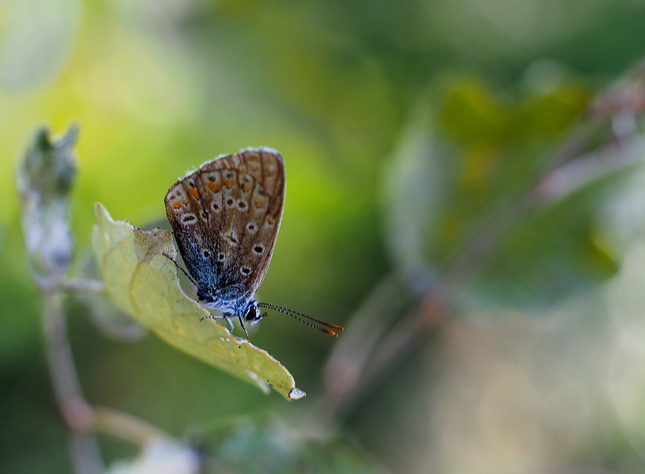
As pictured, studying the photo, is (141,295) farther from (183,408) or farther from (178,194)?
(183,408)

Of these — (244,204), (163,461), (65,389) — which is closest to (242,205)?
(244,204)

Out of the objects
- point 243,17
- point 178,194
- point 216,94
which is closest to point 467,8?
point 243,17

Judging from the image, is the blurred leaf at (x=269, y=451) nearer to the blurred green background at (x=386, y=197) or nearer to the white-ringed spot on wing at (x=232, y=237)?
the blurred green background at (x=386, y=197)

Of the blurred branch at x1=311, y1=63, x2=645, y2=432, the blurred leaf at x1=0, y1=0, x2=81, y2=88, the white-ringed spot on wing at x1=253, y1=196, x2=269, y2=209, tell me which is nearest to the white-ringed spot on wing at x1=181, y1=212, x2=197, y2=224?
the white-ringed spot on wing at x1=253, y1=196, x2=269, y2=209

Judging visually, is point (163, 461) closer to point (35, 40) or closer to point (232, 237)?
point (232, 237)

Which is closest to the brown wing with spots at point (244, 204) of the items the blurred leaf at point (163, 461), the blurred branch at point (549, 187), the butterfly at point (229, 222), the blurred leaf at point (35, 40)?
the butterfly at point (229, 222)

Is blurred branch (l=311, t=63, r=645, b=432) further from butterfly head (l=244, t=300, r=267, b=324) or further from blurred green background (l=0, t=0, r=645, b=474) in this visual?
butterfly head (l=244, t=300, r=267, b=324)
